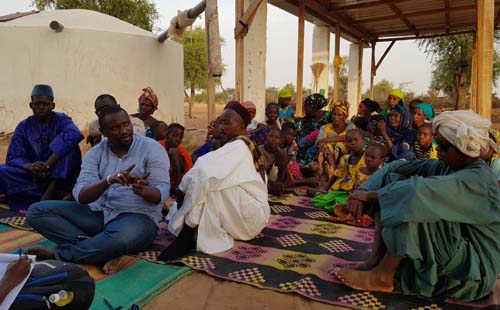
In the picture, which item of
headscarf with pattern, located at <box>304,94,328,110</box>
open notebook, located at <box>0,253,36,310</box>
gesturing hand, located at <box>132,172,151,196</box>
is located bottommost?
open notebook, located at <box>0,253,36,310</box>

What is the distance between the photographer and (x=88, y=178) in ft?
9.77

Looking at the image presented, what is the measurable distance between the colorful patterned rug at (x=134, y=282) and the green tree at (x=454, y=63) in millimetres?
15827

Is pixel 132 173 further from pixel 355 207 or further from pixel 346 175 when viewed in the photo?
pixel 346 175

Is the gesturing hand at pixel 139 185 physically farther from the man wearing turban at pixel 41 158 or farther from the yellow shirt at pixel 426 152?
the yellow shirt at pixel 426 152

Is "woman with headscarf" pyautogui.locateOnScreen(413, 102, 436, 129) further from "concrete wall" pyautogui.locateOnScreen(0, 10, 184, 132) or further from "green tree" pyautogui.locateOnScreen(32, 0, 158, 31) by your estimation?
"green tree" pyautogui.locateOnScreen(32, 0, 158, 31)

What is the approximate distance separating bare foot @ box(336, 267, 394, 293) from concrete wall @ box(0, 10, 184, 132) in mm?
8813

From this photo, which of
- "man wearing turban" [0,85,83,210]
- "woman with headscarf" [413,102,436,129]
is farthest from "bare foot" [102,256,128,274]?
"woman with headscarf" [413,102,436,129]

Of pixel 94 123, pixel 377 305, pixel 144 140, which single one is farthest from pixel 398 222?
pixel 94 123

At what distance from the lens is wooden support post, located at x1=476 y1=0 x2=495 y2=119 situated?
5312 millimetres

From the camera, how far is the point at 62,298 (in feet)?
5.72

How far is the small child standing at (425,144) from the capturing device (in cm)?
480

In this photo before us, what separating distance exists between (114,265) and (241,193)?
3.56 feet

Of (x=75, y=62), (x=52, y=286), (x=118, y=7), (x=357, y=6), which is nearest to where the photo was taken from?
(x=52, y=286)

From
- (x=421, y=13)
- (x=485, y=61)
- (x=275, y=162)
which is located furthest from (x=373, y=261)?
(x=421, y=13)
